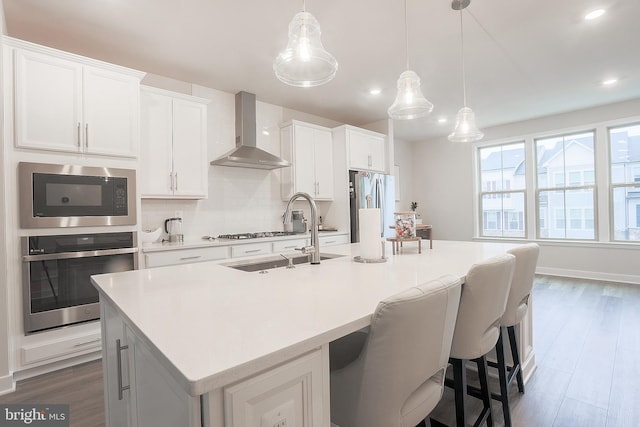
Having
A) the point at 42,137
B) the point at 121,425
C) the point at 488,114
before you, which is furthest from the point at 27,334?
the point at 488,114

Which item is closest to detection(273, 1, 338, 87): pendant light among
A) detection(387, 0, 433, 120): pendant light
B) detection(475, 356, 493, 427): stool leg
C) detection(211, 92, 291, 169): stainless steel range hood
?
detection(387, 0, 433, 120): pendant light

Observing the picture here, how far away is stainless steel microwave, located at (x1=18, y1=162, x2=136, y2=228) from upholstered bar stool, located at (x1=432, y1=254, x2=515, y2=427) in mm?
2604

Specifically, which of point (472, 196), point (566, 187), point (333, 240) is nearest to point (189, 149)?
point (333, 240)

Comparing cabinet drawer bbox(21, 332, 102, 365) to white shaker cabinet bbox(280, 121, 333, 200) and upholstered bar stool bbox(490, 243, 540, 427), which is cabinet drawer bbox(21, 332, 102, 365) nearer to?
white shaker cabinet bbox(280, 121, 333, 200)

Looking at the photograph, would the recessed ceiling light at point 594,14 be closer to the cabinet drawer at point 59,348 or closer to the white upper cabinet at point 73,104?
the white upper cabinet at point 73,104

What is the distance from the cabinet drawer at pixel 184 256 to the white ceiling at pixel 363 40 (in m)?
1.83

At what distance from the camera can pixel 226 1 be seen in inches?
88.4

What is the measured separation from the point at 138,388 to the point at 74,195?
207 centimetres

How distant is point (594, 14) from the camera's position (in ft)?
8.23

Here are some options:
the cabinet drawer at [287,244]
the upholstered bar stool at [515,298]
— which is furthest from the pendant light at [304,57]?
the cabinet drawer at [287,244]

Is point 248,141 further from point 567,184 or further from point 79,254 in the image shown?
point 567,184

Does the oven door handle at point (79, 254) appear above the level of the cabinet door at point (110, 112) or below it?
below

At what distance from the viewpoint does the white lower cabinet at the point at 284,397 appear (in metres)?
0.62

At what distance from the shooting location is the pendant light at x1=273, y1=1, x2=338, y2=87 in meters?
1.57
